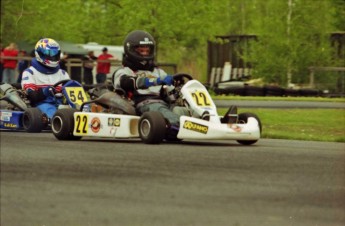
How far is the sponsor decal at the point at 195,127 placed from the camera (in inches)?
365

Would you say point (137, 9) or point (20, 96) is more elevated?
point (137, 9)

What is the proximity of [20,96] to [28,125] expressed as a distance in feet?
2.41

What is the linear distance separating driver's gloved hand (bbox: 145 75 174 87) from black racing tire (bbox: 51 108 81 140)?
86 cm

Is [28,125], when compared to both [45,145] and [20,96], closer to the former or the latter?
[20,96]

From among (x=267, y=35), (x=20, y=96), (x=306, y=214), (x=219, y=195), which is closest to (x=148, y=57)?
(x=267, y=35)

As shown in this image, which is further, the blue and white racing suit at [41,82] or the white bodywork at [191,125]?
the white bodywork at [191,125]

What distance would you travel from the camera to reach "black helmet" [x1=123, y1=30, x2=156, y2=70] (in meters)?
8.87

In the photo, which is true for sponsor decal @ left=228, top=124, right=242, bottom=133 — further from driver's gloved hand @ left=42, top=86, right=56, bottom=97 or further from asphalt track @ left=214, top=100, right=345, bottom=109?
driver's gloved hand @ left=42, top=86, right=56, bottom=97

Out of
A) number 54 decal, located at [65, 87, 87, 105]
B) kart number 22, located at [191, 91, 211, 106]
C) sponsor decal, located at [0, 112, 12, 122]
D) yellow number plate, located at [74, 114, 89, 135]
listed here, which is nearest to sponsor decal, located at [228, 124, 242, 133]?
kart number 22, located at [191, 91, 211, 106]

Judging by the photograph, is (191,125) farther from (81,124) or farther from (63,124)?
(63,124)

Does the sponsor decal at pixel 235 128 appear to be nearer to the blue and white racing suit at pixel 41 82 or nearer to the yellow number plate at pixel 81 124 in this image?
the yellow number plate at pixel 81 124

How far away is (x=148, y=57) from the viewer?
30.0 ft

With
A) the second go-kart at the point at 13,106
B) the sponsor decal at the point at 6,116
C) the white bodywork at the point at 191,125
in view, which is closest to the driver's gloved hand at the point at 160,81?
the white bodywork at the point at 191,125

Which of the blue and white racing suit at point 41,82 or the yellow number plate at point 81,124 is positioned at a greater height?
the blue and white racing suit at point 41,82
